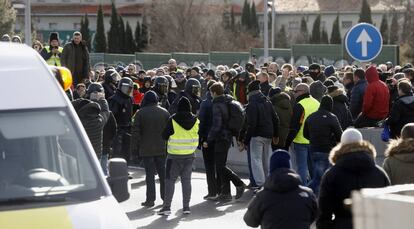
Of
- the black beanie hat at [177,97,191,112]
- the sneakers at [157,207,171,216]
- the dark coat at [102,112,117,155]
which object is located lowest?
the sneakers at [157,207,171,216]

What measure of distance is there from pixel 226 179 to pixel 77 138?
9084 millimetres

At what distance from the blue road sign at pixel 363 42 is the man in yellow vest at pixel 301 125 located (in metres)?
2.08

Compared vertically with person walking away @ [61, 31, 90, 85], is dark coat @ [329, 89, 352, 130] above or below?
below

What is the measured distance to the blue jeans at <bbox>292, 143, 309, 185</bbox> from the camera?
17.1 meters

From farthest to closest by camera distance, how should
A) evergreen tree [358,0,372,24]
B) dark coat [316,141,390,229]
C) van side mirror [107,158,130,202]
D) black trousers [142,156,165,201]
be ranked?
evergreen tree [358,0,372,24] → black trousers [142,156,165,201] → dark coat [316,141,390,229] → van side mirror [107,158,130,202]

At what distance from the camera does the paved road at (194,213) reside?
15.0m

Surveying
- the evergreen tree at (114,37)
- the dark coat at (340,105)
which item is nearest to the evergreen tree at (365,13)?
the evergreen tree at (114,37)

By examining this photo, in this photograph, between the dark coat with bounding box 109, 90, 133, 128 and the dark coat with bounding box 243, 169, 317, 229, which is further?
the dark coat with bounding box 109, 90, 133, 128

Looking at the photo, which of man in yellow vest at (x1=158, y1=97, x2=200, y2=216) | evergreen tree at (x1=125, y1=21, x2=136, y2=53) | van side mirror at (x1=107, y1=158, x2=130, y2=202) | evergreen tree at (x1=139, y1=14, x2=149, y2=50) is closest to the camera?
van side mirror at (x1=107, y1=158, x2=130, y2=202)

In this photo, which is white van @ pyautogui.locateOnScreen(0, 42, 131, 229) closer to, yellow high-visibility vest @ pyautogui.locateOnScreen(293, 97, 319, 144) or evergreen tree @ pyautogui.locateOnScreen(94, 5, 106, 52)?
yellow high-visibility vest @ pyautogui.locateOnScreen(293, 97, 319, 144)

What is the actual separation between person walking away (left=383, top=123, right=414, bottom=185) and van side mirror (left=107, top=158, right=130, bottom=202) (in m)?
3.25

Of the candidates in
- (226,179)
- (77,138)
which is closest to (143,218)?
(226,179)

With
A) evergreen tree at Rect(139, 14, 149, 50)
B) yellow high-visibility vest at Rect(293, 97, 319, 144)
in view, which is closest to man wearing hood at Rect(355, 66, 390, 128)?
yellow high-visibility vest at Rect(293, 97, 319, 144)

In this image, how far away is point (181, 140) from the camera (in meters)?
15.7
